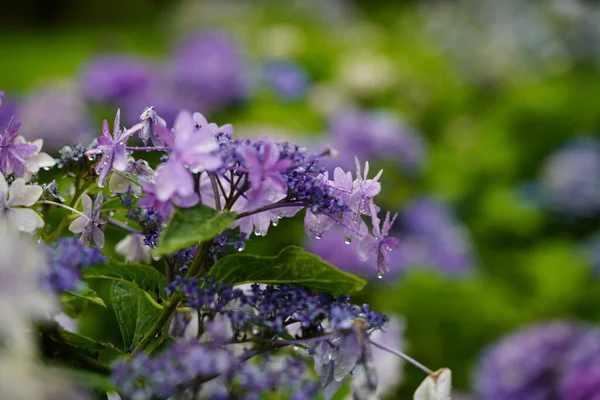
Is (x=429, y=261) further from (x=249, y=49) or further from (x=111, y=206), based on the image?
(x=249, y=49)

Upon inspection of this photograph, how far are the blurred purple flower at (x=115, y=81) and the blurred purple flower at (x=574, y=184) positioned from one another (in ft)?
3.54

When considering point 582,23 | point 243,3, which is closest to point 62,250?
point 582,23

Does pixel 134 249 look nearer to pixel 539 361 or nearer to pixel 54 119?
pixel 539 361

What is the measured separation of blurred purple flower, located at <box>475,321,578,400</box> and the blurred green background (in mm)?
139

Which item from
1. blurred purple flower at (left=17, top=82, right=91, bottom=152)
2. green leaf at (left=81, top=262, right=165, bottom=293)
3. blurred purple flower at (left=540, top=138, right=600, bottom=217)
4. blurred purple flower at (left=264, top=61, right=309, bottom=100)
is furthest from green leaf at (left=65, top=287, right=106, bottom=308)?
blurred purple flower at (left=264, top=61, right=309, bottom=100)

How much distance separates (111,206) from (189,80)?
1776mm

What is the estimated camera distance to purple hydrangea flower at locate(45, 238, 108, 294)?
309 mm

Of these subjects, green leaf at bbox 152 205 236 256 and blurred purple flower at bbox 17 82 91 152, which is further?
blurred purple flower at bbox 17 82 91 152

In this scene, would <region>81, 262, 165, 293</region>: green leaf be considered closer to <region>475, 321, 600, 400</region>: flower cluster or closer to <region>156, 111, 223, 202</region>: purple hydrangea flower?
<region>156, 111, 223, 202</region>: purple hydrangea flower

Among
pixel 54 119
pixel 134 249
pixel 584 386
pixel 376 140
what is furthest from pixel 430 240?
pixel 134 249

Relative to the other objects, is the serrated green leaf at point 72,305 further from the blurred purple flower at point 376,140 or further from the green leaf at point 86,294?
the blurred purple flower at point 376,140

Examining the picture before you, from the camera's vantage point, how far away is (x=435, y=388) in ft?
1.27

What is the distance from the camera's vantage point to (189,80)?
7.16 ft

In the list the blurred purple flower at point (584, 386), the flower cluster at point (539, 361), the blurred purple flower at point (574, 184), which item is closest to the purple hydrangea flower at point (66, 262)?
the blurred purple flower at point (584, 386)
